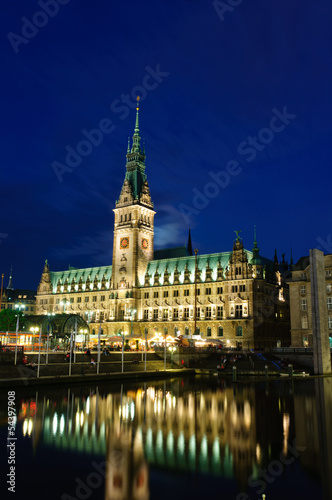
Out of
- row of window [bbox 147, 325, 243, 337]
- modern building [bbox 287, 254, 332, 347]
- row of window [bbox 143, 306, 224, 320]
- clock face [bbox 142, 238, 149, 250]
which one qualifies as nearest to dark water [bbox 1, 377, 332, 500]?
modern building [bbox 287, 254, 332, 347]

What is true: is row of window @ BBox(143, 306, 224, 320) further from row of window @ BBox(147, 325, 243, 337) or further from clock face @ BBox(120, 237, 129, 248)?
clock face @ BBox(120, 237, 129, 248)

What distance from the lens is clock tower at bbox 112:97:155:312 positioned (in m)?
134

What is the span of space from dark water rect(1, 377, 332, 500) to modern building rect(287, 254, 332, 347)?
5992 cm

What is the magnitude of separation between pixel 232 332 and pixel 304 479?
315 ft

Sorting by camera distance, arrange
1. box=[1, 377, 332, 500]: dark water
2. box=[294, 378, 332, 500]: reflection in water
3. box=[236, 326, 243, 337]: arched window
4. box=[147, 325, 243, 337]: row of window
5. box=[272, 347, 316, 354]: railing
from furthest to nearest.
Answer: box=[147, 325, 243, 337]: row of window < box=[236, 326, 243, 337]: arched window < box=[272, 347, 316, 354]: railing < box=[294, 378, 332, 500]: reflection in water < box=[1, 377, 332, 500]: dark water

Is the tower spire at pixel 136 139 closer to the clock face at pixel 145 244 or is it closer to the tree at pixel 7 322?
the clock face at pixel 145 244

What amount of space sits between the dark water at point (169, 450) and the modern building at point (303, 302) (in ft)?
197

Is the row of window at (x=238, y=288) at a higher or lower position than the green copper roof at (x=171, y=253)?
lower

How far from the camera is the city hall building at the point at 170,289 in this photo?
111750 millimetres

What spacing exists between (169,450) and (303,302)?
8046cm

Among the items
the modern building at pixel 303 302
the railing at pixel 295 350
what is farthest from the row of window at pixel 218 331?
the railing at pixel 295 350

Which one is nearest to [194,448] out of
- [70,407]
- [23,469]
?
[23,469]

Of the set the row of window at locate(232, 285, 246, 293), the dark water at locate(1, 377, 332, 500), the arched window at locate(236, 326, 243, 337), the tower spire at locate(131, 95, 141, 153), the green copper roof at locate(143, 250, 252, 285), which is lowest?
the dark water at locate(1, 377, 332, 500)

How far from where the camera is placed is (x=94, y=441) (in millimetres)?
21641
